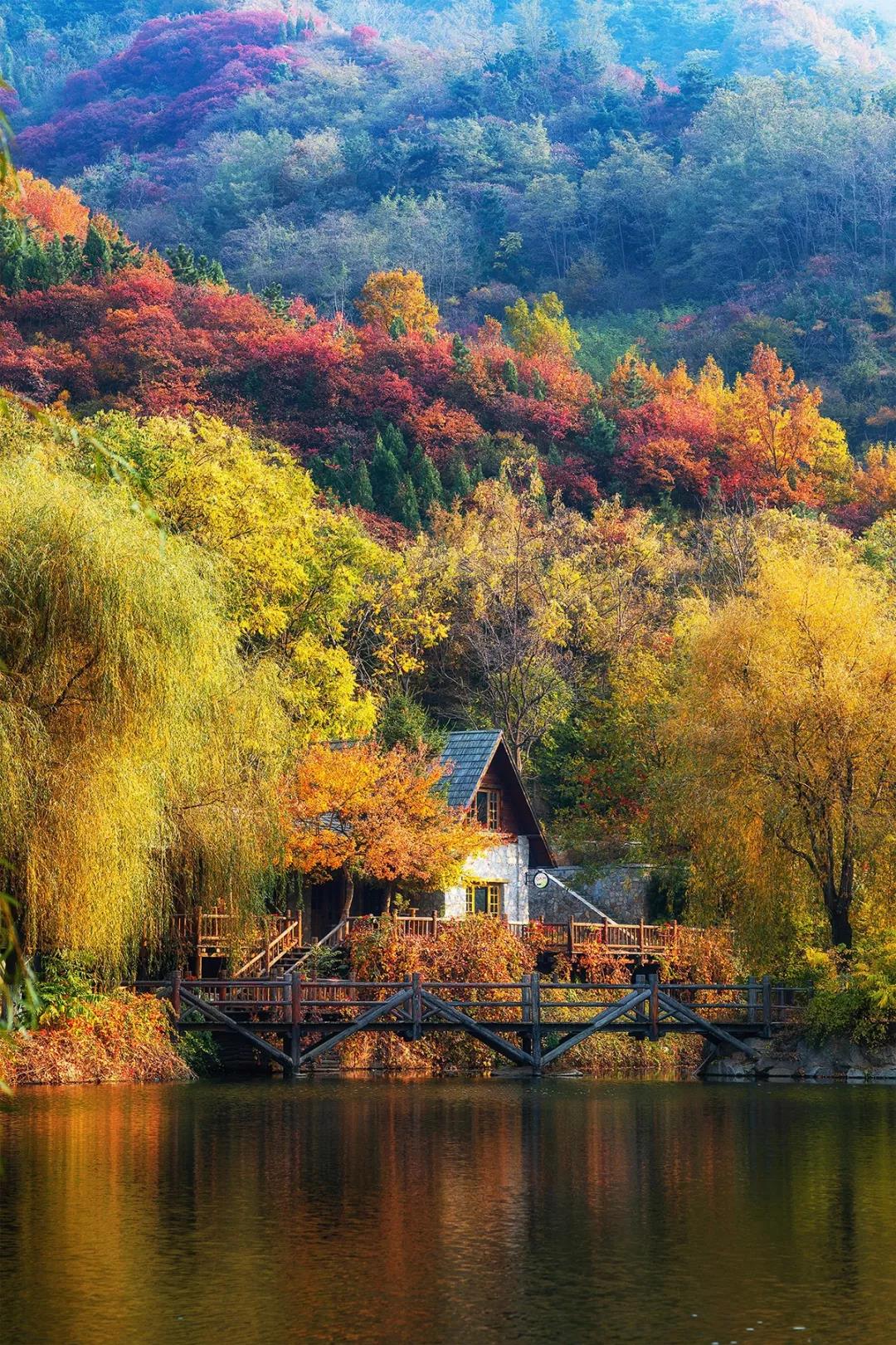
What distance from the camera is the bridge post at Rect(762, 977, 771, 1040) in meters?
33.7

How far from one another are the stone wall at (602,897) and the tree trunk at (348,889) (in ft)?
22.7

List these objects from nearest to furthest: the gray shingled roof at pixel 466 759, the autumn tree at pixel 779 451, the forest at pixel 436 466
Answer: the forest at pixel 436 466 → the gray shingled roof at pixel 466 759 → the autumn tree at pixel 779 451

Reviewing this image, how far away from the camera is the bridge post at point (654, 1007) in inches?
1316

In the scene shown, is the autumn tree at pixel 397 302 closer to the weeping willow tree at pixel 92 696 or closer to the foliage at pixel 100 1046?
the foliage at pixel 100 1046

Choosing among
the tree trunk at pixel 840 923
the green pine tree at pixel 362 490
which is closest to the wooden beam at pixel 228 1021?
the tree trunk at pixel 840 923

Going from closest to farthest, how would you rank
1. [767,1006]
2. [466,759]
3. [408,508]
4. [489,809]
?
[767,1006]
[466,759]
[489,809]
[408,508]

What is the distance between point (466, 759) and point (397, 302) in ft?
198

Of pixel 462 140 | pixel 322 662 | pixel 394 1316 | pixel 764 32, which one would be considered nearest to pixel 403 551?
pixel 322 662

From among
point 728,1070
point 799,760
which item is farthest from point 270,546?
point 728,1070

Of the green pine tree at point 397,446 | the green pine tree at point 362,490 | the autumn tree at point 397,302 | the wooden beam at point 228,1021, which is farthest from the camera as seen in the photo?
the autumn tree at point 397,302

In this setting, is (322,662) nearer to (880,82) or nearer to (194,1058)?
(194,1058)

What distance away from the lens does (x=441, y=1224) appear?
51.3ft

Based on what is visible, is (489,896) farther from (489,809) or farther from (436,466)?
(436,466)

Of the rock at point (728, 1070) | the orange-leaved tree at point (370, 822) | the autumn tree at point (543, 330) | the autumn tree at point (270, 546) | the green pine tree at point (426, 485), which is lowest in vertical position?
the rock at point (728, 1070)
